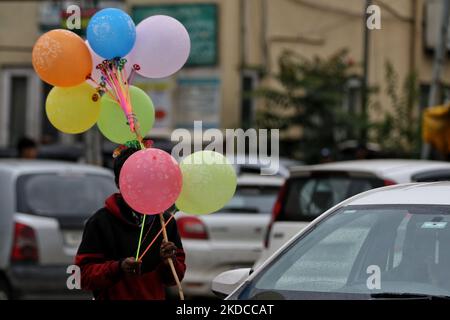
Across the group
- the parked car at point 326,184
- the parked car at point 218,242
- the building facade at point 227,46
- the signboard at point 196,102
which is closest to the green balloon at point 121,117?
the parked car at point 326,184

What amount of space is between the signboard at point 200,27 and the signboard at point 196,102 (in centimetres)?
38

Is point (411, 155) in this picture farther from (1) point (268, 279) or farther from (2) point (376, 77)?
(1) point (268, 279)

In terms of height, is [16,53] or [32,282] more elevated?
[16,53]

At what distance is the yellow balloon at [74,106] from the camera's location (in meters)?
6.02

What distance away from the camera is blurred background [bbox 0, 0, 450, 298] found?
19.4 meters

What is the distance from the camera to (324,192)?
9.78 metres

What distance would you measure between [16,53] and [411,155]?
10.4 m

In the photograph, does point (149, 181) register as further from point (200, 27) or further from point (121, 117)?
point (200, 27)

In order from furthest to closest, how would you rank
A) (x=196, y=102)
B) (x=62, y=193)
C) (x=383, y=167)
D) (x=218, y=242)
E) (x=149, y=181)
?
(x=196, y=102) → (x=218, y=242) → (x=62, y=193) → (x=383, y=167) → (x=149, y=181)

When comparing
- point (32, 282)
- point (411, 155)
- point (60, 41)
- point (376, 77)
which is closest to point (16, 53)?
point (376, 77)

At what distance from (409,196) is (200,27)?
60.1 feet

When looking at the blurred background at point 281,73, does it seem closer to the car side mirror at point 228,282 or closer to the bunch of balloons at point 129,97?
the bunch of balloons at point 129,97

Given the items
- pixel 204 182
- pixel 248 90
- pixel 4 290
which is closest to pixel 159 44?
pixel 204 182

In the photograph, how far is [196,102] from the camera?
2384cm
